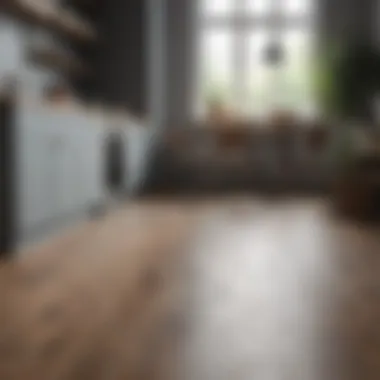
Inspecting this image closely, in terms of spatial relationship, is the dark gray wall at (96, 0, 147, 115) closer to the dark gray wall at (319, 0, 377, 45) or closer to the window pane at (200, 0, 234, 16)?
the window pane at (200, 0, 234, 16)

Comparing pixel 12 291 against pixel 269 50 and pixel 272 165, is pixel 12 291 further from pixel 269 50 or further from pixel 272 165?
pixel 269 50

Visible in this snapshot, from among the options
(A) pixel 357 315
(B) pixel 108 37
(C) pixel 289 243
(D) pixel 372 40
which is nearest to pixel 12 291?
(A) pixel 357 315

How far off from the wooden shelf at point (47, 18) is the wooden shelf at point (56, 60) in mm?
196

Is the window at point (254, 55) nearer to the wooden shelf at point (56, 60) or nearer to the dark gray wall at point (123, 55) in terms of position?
the dark gray wall at point (123, 55)

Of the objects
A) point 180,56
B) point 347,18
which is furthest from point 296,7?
point 180,56

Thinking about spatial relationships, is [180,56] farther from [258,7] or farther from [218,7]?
[258,7]

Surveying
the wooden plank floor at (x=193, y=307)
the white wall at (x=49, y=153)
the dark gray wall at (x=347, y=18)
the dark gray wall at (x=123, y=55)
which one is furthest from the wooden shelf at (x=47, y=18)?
the dark gray wall at (x=347, y=18)

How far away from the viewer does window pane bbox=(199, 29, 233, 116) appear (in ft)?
28.4

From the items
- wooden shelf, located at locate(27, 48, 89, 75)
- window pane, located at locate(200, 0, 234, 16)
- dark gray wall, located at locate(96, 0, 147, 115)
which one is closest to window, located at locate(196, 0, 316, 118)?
window pane, located at locate(200, 0, 234, 16)

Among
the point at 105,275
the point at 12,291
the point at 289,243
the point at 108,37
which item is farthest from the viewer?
the point at 108,37

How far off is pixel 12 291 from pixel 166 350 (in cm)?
95

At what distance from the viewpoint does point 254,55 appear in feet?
28.7

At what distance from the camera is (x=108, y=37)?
26.3 feet

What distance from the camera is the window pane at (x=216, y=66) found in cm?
866
